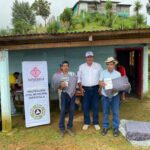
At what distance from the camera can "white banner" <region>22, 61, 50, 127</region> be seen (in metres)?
7.43

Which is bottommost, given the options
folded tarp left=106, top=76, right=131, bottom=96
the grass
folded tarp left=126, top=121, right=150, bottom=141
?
the grass

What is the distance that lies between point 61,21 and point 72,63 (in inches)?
885

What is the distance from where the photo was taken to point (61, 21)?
3275 centimetres

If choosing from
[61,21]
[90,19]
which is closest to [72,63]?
[61,21]

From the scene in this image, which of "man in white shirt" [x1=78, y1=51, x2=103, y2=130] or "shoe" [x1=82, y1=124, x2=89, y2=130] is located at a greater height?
"man in white shirt" [x1=78, y1=51, x2=103, y2=130]

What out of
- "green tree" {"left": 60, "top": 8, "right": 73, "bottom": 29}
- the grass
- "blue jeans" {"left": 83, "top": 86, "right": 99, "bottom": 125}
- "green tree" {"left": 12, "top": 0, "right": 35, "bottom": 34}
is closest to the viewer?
the grass

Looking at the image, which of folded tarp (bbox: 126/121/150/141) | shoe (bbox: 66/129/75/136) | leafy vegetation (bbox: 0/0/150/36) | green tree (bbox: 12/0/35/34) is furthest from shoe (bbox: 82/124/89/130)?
green tree (bbox: 12/0/35/34)

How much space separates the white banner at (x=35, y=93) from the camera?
7430 millimetres

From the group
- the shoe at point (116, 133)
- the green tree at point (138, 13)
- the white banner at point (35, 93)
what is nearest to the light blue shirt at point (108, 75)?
the shoe at point (116, 133)

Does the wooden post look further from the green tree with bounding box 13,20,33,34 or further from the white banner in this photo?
the green tree with bounding box 13,20,33,34

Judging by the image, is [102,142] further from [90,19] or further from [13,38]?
[90,19]

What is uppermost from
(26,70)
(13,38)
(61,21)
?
(61,21)

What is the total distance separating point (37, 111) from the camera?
7.60 meters

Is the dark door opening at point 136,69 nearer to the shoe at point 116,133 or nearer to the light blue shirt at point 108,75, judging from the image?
the light blue shirt at point 108,75
